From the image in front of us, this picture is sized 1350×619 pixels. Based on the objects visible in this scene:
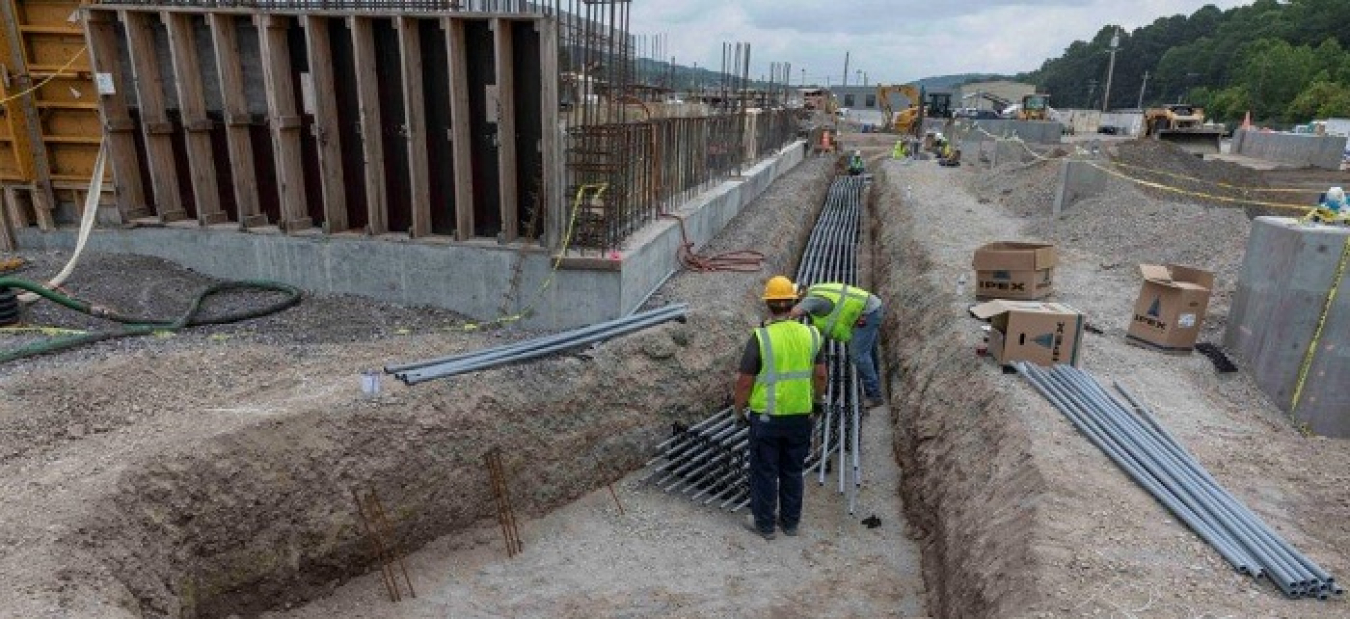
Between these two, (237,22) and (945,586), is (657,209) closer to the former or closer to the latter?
(237,22)

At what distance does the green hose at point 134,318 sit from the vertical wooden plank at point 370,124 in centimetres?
123

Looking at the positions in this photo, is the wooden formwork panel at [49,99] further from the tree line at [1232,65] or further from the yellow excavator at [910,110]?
the tree line at [1232,65]

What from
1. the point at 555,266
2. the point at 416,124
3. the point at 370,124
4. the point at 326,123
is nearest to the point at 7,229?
the point at 326,123

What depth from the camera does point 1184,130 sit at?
3027 cm

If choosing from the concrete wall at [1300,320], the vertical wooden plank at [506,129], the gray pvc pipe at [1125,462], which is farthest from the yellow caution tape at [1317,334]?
the vertical wooden plank at [506,129]

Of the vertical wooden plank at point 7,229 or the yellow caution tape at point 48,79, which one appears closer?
the yellow caution tape at point 48,79

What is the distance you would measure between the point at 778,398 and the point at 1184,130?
3176cm

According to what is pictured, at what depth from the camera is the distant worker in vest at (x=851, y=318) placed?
25.9ft

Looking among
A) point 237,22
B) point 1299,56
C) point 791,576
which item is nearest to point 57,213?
point 237,22

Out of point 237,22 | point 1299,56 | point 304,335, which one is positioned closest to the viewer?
point 304,335

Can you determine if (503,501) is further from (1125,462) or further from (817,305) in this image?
(1125,462)

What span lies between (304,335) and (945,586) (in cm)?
628

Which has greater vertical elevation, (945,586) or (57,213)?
(57,213)

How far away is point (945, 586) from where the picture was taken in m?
5.57
